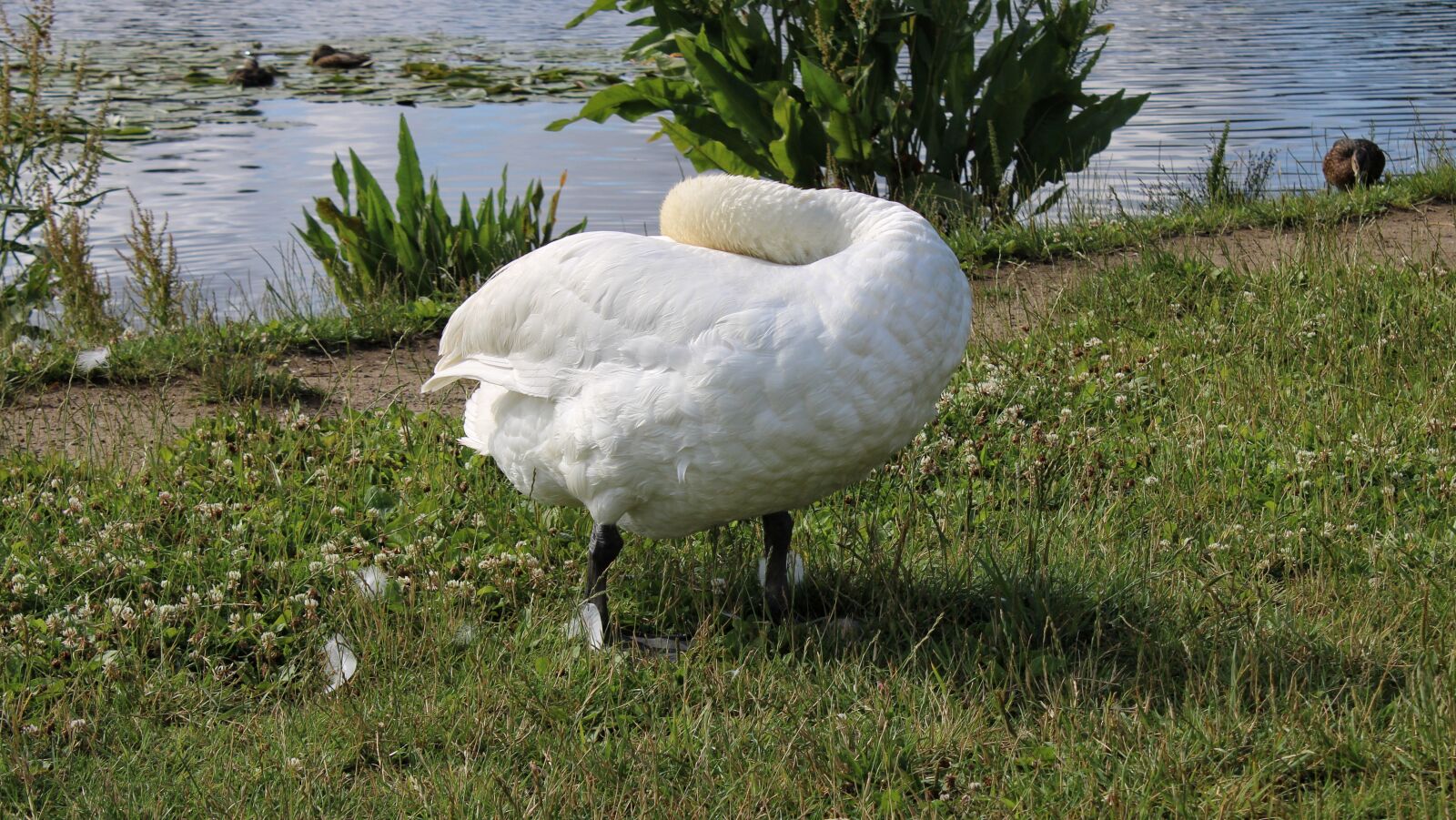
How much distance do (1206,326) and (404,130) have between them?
15.2ft

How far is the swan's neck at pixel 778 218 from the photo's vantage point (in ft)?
12.3

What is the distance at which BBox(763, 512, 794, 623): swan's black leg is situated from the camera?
4027mm

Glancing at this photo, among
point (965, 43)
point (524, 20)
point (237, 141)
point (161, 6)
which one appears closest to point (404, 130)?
point (965, 43)

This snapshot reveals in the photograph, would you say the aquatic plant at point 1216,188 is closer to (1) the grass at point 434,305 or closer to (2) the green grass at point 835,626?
(1) the grass at point 434,305

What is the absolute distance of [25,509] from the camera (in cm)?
459

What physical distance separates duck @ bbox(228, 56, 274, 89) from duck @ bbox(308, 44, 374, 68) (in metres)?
1.26

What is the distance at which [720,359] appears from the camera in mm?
3295

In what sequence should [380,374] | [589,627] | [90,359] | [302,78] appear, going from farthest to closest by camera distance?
1. [302,78]
2. [380,374]
3. [90,359]
4. [589,627]

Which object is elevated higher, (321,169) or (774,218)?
(774,218)

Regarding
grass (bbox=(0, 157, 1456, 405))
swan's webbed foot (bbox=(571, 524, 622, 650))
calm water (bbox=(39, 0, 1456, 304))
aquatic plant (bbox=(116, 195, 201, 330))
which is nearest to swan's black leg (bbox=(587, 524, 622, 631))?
swan's webbed foot (bbox=(571, 524, 622, 650))

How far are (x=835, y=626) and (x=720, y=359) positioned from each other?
0.97 metres

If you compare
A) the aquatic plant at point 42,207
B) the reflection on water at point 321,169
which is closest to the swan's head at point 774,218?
the aquatic plant at point 42,207

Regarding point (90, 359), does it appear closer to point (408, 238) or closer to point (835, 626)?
point (408, 238)

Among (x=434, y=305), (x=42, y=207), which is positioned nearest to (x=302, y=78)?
(x=42, y=207)
